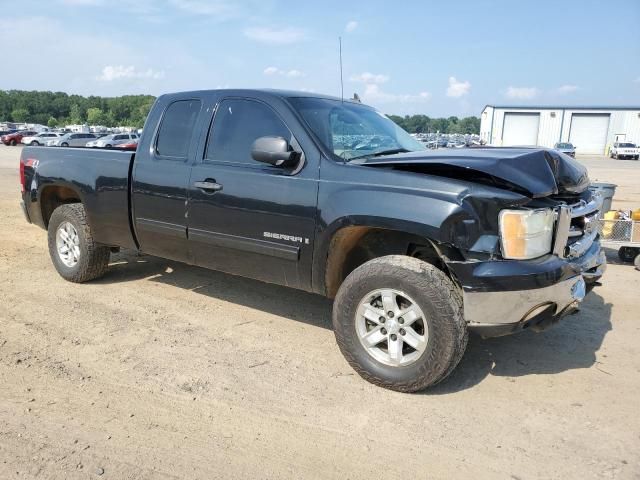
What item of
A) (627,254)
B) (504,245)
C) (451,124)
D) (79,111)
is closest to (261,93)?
(504,245)

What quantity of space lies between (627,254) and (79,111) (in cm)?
14838

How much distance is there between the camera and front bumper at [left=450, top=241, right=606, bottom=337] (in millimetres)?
3033

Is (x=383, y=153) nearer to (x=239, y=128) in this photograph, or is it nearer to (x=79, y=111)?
(x=239, y=128)

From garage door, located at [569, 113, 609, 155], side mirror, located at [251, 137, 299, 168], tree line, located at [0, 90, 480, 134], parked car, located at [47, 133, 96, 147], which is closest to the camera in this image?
side mirror, located at [251, 137, 299, 168]

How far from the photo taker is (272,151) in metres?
Result: 3.62

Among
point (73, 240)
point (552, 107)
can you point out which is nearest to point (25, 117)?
point (552, 107)

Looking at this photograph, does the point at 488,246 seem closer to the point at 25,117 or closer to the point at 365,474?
the point at 365,474

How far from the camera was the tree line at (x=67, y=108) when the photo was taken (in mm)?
130375

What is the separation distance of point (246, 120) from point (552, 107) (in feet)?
222

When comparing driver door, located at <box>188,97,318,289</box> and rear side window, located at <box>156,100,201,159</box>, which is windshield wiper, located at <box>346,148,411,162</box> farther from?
rear side window, located at <box>156,100,201,159</box>

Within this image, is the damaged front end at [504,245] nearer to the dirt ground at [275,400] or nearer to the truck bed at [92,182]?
the dirt ground at [275,400]

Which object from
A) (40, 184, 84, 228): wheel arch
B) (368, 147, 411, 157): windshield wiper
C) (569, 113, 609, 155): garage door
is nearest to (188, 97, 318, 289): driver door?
(368, 147, 411, 157): windshield wiper

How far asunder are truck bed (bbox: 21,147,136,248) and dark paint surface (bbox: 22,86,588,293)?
0.05 feet

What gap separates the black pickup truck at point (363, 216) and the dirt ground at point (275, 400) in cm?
43
